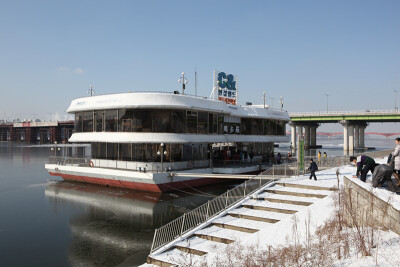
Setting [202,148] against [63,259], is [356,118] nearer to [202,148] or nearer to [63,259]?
[202,148]

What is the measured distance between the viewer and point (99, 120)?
3306 centimetres

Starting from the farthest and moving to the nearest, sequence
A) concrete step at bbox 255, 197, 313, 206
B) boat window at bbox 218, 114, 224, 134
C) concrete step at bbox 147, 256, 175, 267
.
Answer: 1. boat window at bbox 218, 114, 224, 134
2. concrete step at bbox 255, 197, 313, 206
3. concrete step at bbox 147, 256, 175, 267

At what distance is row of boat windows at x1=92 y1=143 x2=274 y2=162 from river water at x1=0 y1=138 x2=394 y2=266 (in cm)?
352

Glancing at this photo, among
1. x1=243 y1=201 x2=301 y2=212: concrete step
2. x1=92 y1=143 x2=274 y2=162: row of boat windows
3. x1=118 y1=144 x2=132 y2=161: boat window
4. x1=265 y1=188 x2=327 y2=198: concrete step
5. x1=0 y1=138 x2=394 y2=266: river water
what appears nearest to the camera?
x1=0 y1=138 x2=394 y2=266: river water

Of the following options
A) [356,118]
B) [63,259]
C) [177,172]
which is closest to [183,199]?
[177,172]

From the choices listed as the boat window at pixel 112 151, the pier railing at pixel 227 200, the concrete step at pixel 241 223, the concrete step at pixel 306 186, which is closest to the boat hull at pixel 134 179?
the boat window at pixel 112 151

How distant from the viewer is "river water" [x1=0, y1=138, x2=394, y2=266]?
1505 centimetres

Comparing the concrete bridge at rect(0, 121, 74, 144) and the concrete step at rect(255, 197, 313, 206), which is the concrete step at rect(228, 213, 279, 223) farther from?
the concrete bridge at rect(0, 121, 74, 144)

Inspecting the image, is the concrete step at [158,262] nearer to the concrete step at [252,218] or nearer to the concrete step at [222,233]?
the concrete step at [222,233]

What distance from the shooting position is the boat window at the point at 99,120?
3275 centimetres

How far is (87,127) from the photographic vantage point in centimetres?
3472

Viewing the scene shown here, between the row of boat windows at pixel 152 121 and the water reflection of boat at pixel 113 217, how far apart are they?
6.48m

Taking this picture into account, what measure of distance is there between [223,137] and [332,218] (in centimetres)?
2428

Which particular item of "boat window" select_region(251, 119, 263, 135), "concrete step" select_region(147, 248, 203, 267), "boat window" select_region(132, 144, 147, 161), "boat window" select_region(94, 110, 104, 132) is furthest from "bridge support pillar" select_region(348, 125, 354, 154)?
"concrete step" select_region(147, 248, 203, 267)
